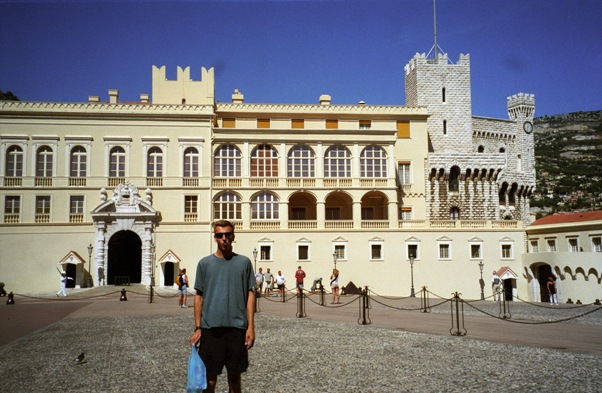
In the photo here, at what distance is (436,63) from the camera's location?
56281 mm

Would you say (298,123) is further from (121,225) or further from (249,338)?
(249,338)

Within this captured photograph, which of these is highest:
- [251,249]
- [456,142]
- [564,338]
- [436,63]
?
[436,63]

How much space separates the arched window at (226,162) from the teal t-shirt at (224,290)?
127 ft

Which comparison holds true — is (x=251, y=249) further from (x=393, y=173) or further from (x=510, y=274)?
(x=510, y=274)

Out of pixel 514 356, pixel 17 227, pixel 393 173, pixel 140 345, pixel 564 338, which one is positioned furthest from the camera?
pixel 393 173

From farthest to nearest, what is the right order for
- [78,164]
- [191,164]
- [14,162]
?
[191,164] < [78,164] < [14,162]

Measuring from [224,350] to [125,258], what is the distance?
39949 mm

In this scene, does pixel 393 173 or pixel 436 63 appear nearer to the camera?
pixel 393 173

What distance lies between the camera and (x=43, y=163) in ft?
143

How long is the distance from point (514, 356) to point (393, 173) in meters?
34.6

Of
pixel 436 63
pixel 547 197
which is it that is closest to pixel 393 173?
pixel 436 63

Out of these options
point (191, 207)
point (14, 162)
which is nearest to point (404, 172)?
point (191, 207)

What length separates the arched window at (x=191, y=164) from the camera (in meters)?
44.9

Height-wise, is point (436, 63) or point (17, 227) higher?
point (436, 63)
